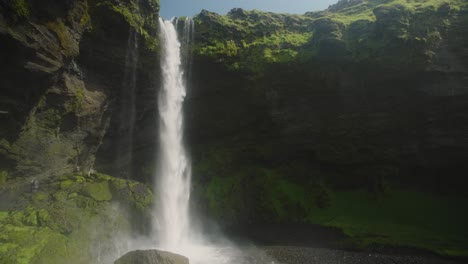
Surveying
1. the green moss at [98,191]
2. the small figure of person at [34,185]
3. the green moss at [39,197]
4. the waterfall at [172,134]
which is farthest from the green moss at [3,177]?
the waterfall at [172,134]

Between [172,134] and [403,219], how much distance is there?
2509 cm

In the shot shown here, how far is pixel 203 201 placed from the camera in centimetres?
3366

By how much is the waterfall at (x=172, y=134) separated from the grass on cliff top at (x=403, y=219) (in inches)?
554

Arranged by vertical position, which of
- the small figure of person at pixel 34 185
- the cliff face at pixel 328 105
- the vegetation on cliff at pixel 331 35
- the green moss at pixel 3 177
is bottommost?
the small figure of person at pixel 34 185

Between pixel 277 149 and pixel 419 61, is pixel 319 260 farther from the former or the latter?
pixel 419 61

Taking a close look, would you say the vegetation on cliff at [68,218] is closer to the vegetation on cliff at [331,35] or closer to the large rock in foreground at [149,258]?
the large rock in foreground at [149,258]

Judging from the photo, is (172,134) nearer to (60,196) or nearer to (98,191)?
(98,191)

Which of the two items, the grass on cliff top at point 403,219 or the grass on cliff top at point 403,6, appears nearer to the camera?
the grass on cliff top at point 403,219

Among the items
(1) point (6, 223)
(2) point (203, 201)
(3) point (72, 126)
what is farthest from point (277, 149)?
(1) point (6, 223)

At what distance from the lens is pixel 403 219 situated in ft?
93.9

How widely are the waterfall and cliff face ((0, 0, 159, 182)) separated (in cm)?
202

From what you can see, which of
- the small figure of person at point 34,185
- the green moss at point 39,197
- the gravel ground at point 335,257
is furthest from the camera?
the small figure of person at point 34,185

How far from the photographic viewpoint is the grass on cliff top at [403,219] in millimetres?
24234

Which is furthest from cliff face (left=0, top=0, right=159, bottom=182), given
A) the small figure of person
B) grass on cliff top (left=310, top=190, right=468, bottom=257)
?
grass on cliff top (left=310, top=190, right=468, bottom=257)
